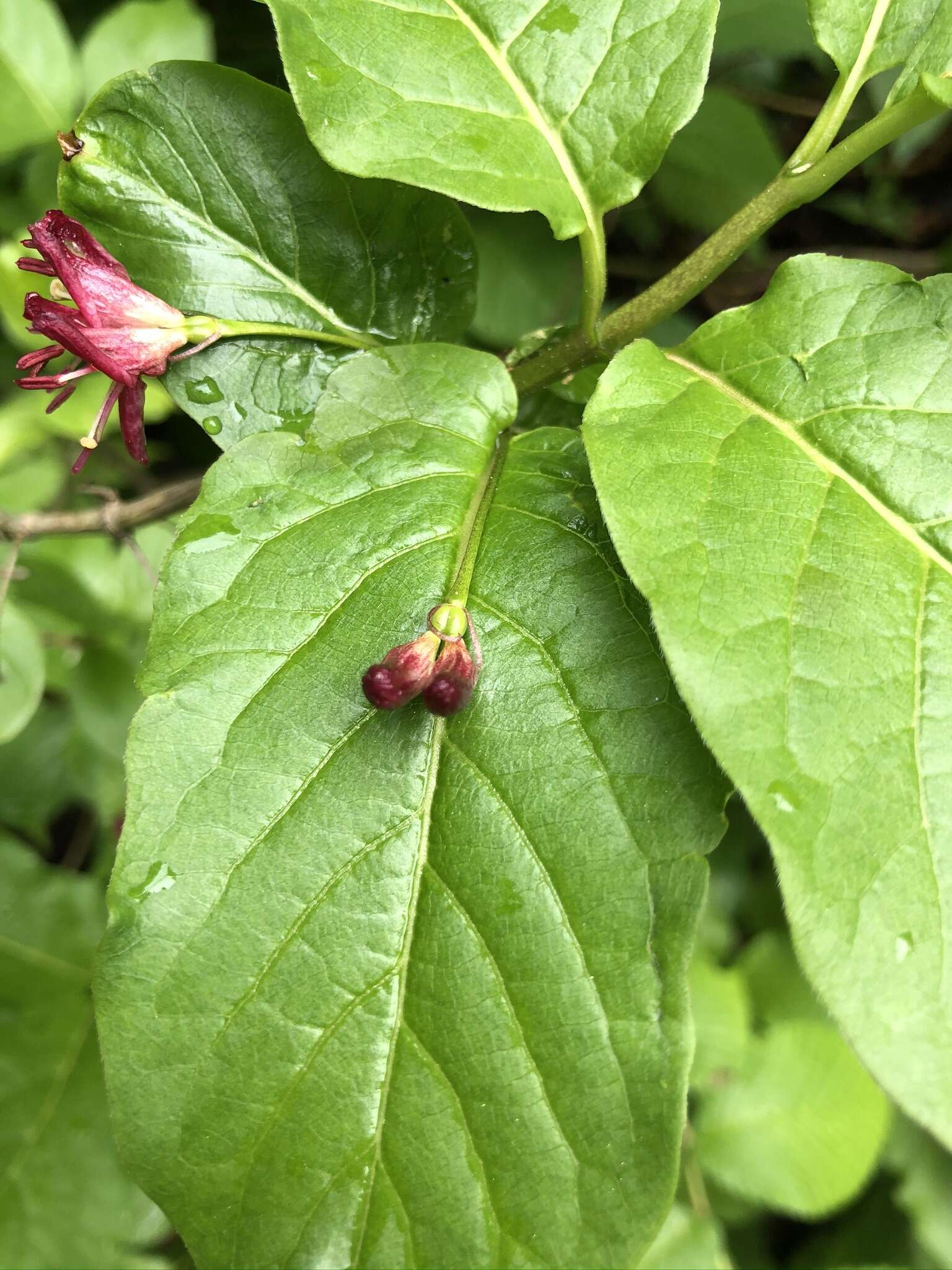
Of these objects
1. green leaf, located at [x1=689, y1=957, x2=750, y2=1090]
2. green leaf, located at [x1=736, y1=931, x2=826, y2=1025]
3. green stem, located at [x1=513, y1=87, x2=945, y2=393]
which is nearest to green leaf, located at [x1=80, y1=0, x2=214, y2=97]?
green stem, located at [x1=513, y1=87, x2=945, y2=393]

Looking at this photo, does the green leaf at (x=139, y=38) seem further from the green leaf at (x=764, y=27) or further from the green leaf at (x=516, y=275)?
the green leaf at (x=764, y=27)

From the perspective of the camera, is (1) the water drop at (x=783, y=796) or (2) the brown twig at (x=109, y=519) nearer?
(1) the water drop at (x=783, y=796)

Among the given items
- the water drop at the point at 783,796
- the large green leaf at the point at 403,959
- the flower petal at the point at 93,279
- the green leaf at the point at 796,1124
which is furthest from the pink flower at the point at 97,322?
the green leaf at the point at 796,1124

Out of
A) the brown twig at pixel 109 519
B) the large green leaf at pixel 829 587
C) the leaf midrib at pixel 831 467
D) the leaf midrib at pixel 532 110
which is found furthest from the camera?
the brown twig at pixel 109 519

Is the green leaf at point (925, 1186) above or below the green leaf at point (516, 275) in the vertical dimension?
below

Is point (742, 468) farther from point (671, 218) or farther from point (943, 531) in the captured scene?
point (671, 218)

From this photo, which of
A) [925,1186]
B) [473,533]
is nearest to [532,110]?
[473,533]

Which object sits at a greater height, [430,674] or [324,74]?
[324,74]

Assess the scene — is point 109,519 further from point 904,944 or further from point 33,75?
point 904,944
